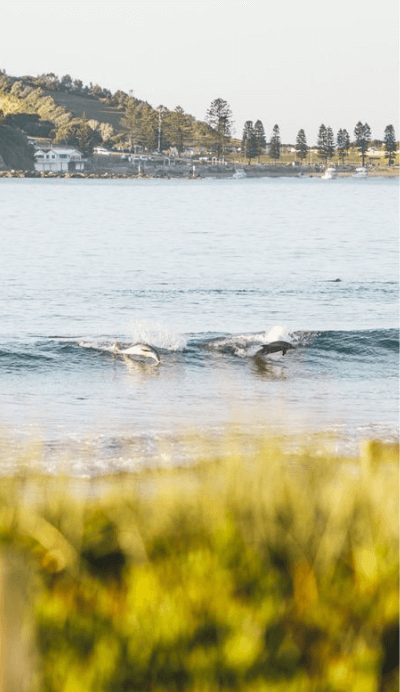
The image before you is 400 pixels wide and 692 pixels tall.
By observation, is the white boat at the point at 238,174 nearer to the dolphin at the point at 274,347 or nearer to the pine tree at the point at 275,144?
the pine tree at the point at 275,144

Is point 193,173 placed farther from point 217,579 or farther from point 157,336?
point 217,579

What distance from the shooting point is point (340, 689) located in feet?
12.4

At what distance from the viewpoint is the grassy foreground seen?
3848 mm

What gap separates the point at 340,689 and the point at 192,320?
18.8 m

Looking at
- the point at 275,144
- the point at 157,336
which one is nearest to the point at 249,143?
the point at 275,144

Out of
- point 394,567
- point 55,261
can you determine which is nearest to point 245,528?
point 394,567

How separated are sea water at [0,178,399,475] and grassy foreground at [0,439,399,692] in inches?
20.9

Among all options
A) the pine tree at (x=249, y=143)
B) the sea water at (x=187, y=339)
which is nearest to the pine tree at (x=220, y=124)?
the pine tree at (x=249, y=143)

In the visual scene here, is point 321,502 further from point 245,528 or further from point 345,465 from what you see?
point 345,465

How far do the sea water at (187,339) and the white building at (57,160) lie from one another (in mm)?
128005

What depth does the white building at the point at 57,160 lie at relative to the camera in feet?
572

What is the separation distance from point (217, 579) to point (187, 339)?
14968mm

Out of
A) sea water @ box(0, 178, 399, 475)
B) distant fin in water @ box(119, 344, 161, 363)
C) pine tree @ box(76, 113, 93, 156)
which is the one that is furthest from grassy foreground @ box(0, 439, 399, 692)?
pine tree @ box(76, 113, 93, 156)

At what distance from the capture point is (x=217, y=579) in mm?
4332
